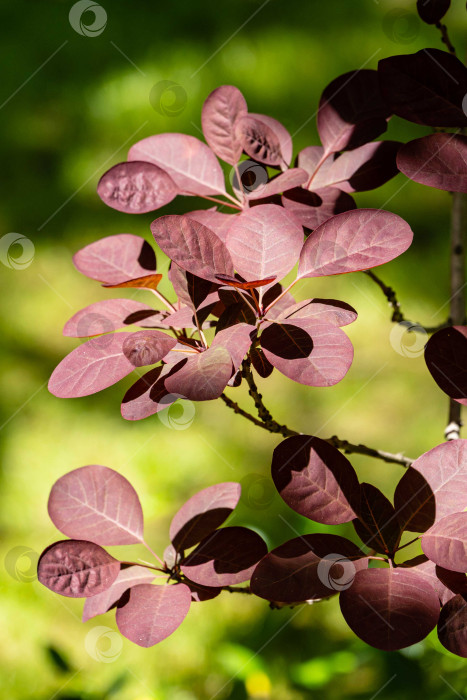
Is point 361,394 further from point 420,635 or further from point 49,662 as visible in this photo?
point 420,635

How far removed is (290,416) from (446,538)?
4.09 feet

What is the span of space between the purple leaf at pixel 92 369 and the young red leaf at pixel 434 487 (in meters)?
0.29

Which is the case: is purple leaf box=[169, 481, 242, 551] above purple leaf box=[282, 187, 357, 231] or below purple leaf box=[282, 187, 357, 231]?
below

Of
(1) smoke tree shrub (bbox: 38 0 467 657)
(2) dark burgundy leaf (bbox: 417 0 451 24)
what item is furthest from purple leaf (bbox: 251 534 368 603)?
(2) dark burgundy leaf (bbox: 417 0 451 24)

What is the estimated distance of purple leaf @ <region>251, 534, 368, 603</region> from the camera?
56cm

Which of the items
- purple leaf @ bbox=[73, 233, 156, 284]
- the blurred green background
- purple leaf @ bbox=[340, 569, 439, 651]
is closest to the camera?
purple leaf @ bbox=[340, 569, 439, 651]

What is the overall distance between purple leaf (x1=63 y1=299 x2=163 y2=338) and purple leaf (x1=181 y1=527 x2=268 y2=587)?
0.24 meters

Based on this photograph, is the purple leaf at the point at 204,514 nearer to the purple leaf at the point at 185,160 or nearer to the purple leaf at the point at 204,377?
the purple leaf at the point at 204,377

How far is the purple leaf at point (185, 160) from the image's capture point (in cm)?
77

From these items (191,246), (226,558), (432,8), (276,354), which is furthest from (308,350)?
(432,8)

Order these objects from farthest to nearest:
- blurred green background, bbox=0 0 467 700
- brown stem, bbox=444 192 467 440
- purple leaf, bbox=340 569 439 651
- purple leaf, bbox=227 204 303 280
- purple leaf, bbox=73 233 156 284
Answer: blurred green background, bbox=0 0 467 700, brown stem, bbox=444 192 467 440, purple leaf, bbox=73 233 156 284, purple leaf, bbox=227 204 303 280, purple leaf, bbox=340 569 439 651

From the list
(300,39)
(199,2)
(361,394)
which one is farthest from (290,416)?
(199,2)

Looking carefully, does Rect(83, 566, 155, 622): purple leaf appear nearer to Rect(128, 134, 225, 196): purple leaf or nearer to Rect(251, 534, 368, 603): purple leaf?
Rect(251, 534, 368, 603): purple leaf

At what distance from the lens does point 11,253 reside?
2.03 metres
